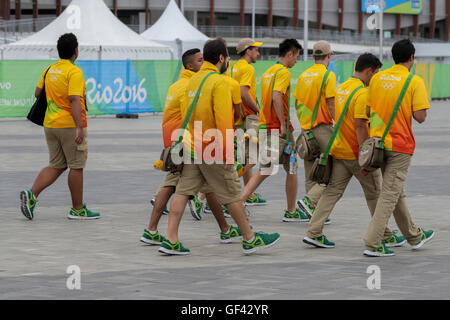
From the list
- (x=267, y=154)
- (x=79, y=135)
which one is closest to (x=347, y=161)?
(x=267, y=154)

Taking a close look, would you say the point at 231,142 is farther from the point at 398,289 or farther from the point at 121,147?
the point at 121,147

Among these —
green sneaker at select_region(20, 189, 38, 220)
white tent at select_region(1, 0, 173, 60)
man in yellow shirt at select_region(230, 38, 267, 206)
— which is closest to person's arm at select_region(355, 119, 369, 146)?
man in yellow shirt at select_region(230, 38, 267, 206)

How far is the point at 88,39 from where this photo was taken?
29578 mm

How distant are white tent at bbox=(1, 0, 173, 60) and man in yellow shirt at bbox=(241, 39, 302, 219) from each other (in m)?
20.1

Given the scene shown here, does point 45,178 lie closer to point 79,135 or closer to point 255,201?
point 79,135

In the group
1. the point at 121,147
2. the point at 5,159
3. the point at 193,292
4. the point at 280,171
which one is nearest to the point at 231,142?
the point at 193,292

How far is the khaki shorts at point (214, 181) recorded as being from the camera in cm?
738

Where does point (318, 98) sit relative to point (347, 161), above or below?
above

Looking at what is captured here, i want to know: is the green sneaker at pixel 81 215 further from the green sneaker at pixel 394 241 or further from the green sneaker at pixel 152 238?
the green sneaker at pixel 394 241

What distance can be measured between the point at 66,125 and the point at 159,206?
184cm

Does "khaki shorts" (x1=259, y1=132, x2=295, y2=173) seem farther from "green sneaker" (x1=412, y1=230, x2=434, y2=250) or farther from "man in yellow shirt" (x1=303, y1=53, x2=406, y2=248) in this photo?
"green sneaker" (x1=412, y1=230, x2=434, y2=250)

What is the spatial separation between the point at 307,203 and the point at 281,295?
3.65m

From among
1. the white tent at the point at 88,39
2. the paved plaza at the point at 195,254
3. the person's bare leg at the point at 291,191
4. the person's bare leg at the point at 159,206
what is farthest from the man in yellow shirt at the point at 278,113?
the white tent at the point at 88,39

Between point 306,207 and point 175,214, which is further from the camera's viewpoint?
point 306,207
